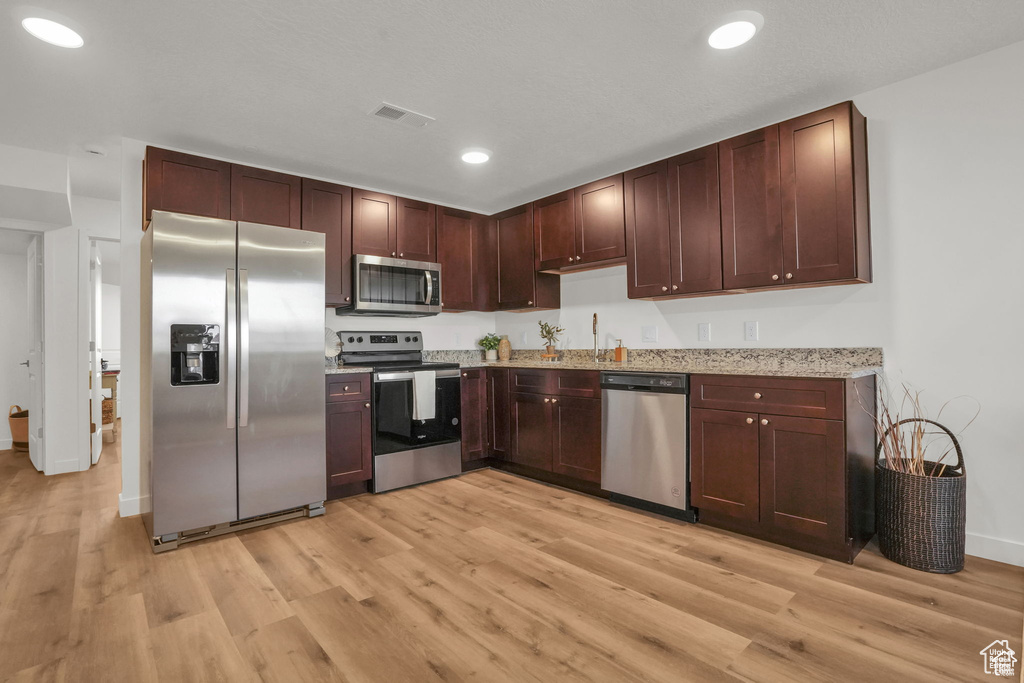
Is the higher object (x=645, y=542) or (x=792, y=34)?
(x=792, y=34)

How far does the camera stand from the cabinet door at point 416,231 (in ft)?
13.7

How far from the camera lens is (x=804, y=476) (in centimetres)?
252

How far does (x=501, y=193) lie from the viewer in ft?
14.7

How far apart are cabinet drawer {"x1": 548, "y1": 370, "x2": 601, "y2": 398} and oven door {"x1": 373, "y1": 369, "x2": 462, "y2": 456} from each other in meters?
0.82

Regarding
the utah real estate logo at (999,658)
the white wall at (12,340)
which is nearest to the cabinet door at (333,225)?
the utah real estate logo at (999,658)

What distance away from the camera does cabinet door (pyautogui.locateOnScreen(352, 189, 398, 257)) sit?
3.91 m

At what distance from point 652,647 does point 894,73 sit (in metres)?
2.89

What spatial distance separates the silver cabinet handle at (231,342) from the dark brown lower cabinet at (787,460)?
2.60 m

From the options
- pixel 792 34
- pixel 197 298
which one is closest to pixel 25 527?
pixel 197 298

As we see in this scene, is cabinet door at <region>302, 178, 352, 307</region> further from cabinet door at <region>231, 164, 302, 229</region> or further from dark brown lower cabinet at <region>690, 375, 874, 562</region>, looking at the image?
dark brown lower cabinet at <region>690, 375, 874, 562</region>

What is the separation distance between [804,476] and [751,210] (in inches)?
58.1

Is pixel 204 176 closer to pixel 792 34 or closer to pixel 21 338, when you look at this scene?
pixel 792 34

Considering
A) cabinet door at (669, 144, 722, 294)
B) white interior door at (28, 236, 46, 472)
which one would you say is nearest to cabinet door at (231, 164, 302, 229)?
white interior door at (28, 236, 46, 472)

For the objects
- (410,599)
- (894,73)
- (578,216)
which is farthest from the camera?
(578,216)
